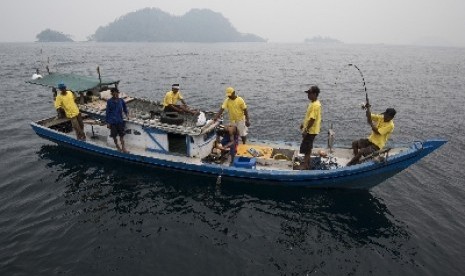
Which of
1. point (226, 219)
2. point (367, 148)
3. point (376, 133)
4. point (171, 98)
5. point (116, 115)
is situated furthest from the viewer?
point (171, 98)

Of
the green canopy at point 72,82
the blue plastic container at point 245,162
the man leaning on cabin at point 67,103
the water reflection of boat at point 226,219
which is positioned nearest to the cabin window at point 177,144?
the water reflection of boat at point 226,219

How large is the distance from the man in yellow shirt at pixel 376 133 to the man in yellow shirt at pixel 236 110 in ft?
16.4

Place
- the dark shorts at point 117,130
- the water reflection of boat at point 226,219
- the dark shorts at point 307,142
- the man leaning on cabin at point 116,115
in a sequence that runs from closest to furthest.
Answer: the water reflection of boat at point 226,219
the dark shorts at point 307,142
the man leaning on cabin at point 116,115
the dark shorts at point 117,130

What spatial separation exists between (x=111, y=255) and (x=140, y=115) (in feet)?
23.6

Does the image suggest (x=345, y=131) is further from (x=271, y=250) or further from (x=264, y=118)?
(x=271, y=250)

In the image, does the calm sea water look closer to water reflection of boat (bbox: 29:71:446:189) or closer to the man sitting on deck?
water reflection of boat (bbox: 29:71:446:189)

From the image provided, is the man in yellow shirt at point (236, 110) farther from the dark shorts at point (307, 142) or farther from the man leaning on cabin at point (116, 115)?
the man leaning on cabin at point (116, 115)

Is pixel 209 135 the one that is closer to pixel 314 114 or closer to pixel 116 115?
pixel 116 115

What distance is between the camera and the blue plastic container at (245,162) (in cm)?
1524

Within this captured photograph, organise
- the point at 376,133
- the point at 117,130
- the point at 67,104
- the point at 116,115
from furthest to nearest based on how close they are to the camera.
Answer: the point at 67,104
the point at 117,130
the point at 116,115
the point at 376,133

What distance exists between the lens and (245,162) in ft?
50.5

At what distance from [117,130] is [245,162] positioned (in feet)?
20.4

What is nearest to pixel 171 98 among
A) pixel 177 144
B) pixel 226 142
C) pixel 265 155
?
pixel 177 144

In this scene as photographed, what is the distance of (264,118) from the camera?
28531 mm
